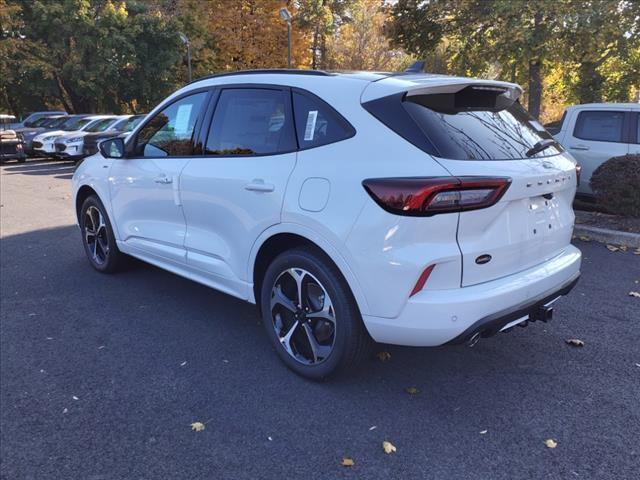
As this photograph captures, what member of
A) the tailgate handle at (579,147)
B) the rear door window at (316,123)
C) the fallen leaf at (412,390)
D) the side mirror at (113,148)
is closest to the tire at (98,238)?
the side mirror at (113,148)

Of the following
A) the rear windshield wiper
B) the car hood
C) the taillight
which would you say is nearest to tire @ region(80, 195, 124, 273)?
the taillight

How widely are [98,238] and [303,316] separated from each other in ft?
10.1

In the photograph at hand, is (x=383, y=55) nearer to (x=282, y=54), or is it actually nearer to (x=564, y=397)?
(x=282, y=54)

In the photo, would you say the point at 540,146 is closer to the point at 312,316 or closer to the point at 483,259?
the point at 483,259

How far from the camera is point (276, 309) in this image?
3496 mm

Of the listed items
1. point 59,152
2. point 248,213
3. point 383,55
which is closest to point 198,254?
point 248,213

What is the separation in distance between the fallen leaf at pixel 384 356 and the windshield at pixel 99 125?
16.9m

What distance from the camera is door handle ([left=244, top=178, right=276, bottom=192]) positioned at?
129 inches

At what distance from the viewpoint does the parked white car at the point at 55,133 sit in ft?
61.4

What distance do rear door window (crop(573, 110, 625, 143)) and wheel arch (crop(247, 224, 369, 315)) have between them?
22.1 ft

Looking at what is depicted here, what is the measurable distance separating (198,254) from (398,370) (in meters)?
1.64

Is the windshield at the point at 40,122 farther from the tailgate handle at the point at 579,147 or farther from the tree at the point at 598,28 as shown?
the tailgate handle at the point at 579,147

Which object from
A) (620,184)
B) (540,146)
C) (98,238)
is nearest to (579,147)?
(620,184)

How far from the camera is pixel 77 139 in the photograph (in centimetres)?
1775
